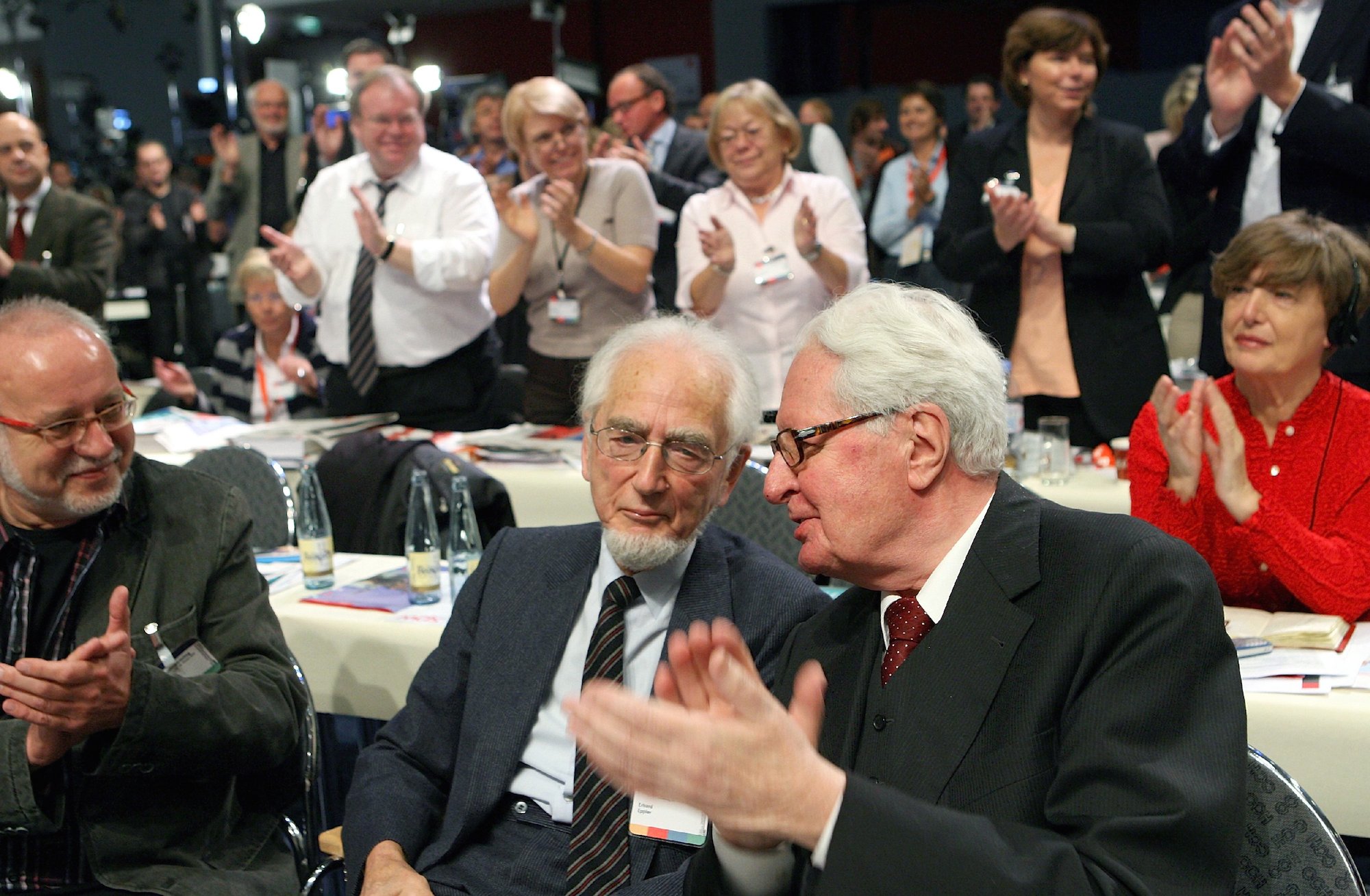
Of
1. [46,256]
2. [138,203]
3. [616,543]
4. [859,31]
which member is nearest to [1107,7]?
[859,31]

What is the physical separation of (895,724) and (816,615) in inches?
11.2

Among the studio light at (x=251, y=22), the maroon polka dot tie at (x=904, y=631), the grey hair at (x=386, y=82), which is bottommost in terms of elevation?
the maroon polka dot tie at (x=904, y=631)

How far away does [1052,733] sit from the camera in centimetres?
137

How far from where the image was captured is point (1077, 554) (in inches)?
56.4

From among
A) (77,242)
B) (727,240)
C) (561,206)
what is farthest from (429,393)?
(77,242)

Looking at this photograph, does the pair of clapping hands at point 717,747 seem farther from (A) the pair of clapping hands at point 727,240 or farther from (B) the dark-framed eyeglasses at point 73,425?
(A) the pair of clapping hands at point 727,240

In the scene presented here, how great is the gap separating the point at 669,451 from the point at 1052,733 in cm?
90

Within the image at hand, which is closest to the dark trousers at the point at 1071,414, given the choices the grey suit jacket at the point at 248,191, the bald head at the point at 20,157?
the bald head at the point at 20,157

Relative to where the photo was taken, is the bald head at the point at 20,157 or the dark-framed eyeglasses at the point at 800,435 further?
the bald head at the point at 20,157

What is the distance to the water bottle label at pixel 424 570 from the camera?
282 cm

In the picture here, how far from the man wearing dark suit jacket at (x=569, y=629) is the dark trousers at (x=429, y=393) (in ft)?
8.13

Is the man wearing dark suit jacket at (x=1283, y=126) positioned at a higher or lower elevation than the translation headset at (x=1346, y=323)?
higher

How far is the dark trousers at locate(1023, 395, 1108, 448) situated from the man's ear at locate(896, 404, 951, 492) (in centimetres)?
254

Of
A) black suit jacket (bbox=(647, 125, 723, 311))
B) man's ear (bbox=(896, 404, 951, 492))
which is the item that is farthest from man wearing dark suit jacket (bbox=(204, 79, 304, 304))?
man's ear (bbox=(896, 404, 951, 492))
